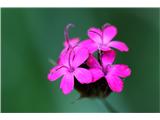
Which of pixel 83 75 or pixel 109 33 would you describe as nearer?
pixel 83 75

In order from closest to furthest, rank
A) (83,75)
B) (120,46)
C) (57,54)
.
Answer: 1. (83,75)
2. (120,46)
3. (57,54)

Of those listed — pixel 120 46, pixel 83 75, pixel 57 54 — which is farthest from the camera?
pixel 57 54

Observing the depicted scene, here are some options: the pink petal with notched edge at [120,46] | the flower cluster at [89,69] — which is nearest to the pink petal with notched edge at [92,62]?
the flower cluster at [89,69]

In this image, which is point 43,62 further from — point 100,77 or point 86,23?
point 100,77

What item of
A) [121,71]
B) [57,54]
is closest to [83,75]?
[121,71]

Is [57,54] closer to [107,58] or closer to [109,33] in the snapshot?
[109,33]

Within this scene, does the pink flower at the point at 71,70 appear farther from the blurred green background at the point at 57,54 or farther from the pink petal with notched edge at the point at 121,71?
the blurred green background at the point at 57,54

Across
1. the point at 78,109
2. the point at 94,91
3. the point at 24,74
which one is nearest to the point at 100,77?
the point at 94,91

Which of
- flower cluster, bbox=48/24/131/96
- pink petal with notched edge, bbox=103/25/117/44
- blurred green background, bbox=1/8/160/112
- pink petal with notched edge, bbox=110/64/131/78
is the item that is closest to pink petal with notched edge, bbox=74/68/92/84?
flower cluster, bbox=48/24/131/96
